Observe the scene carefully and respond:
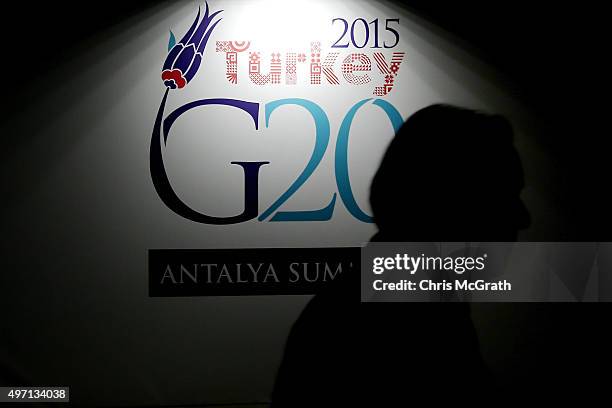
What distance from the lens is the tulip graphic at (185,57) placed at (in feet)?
6.84

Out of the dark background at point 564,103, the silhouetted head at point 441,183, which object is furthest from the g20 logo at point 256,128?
the dark background at point 564,103

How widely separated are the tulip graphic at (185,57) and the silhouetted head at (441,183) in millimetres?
1182

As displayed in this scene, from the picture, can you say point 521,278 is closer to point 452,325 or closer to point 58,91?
point 452,325

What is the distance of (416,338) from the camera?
218cm

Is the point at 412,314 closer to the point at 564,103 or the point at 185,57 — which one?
the point at 564,103

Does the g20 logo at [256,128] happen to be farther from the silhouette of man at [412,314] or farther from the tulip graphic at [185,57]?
the silhouette of man at [412,314]

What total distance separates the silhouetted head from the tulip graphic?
1.18m

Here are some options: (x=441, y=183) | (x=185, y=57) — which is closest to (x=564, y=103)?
(x=441, y=183)

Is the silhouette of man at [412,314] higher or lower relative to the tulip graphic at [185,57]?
lower

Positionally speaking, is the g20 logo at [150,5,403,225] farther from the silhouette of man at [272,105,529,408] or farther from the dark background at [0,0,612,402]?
the dark background at [0,0,612,402]

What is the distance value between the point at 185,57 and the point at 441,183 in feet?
5.14

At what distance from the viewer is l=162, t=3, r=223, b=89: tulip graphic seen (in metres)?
2.08

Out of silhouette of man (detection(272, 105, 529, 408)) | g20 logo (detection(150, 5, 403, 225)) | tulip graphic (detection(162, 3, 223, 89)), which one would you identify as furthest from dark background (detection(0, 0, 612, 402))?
tulip graphic (detection(162, 3, 223, 89))

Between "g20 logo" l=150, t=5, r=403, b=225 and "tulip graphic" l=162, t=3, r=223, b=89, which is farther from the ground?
"tulip graphic" l=162, t=3, r=223, b=89
